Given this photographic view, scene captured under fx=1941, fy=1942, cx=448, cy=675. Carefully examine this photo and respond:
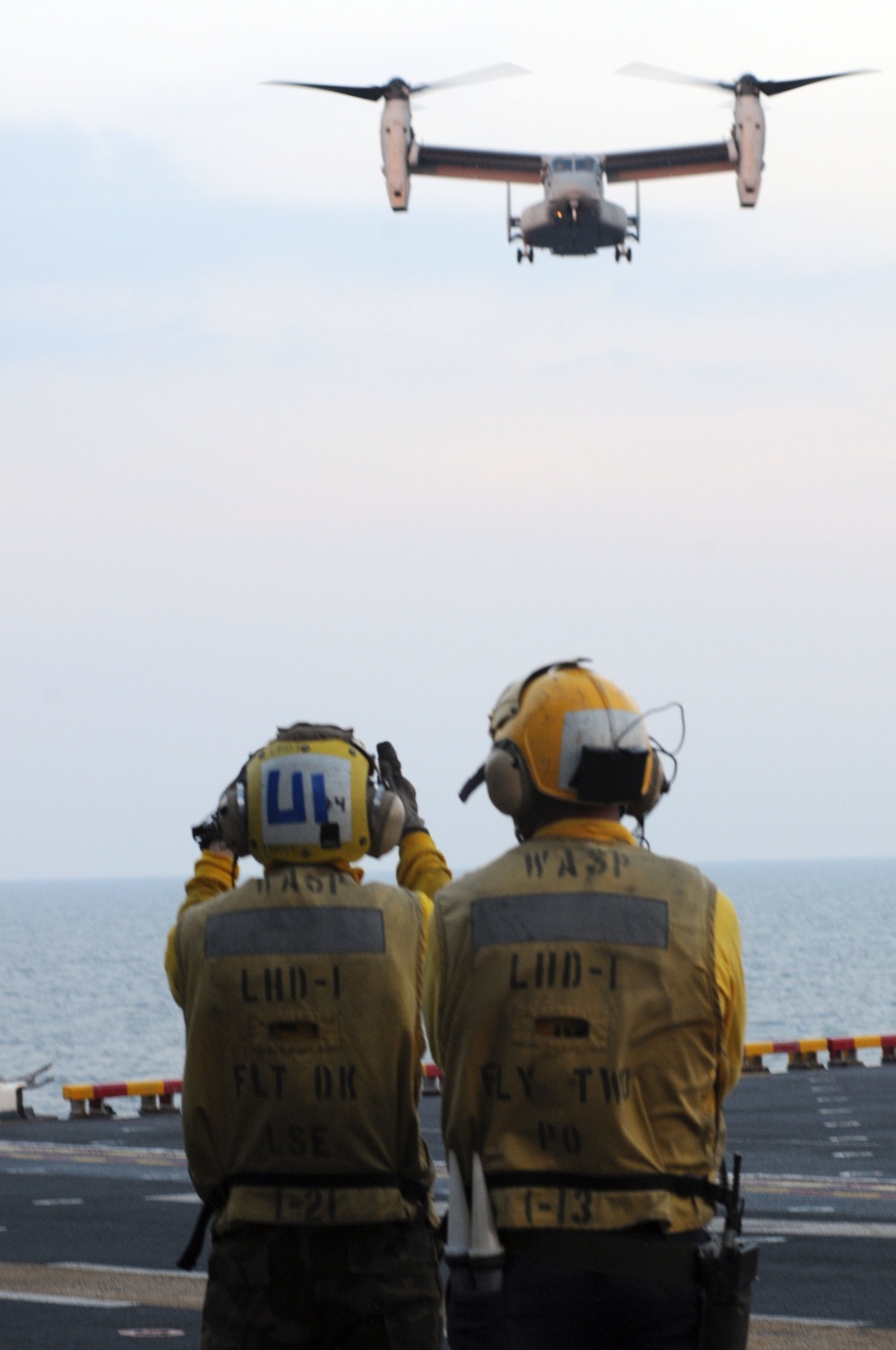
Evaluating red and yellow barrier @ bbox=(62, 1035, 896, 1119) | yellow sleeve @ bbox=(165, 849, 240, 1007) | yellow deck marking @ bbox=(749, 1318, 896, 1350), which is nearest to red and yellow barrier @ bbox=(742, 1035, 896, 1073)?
red and yellow barrier @ bbox=(62, 1035, 896, 1119)

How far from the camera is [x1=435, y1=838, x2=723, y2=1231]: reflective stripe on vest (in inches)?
175

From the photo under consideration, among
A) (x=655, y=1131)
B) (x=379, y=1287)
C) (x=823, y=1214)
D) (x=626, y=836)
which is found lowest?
(x=823, y=1214)

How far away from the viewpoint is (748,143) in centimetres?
5638

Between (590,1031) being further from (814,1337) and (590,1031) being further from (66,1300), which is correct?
(66,1300)

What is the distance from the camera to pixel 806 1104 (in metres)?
25.3

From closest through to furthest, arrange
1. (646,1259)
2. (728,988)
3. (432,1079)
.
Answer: (646,1259) < (728,988) < (432,1079)

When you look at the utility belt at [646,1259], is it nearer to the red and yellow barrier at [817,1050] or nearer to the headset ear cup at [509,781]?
the headset ear cup at [509,781]

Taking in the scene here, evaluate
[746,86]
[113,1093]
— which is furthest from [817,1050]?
[746,86]

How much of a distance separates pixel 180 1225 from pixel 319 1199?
9.79 m

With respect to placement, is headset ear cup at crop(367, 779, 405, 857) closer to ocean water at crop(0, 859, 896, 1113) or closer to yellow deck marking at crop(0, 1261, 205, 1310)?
yellow deck marking at crop(0, 1261, 205, 1310)

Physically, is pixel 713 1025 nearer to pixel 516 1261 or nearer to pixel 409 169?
pixel 516 1261

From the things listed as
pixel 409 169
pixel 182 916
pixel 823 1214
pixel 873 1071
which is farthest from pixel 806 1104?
pixel 409 169

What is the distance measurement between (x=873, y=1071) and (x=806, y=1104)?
232 inches

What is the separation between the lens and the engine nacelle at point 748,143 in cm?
5538
